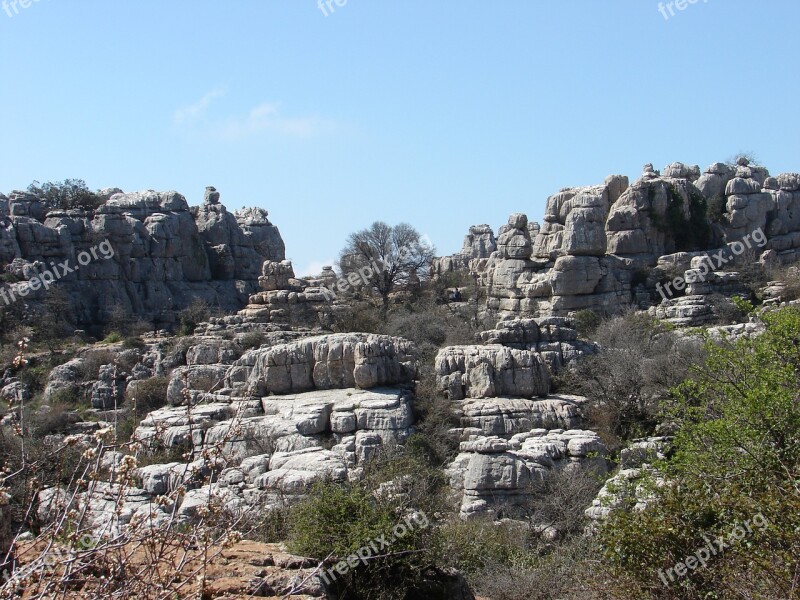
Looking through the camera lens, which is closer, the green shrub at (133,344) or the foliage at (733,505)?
the foliage at (733,505)

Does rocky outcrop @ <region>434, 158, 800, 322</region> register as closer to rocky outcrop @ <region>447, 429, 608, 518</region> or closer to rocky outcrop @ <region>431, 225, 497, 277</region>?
rocky outcrop @ <region>431, 225, 497, 277</region>

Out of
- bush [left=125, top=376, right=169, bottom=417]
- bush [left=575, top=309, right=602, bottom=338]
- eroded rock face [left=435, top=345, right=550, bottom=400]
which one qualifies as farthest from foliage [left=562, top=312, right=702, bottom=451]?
bush [left=125, top=376, right=169, bottom=417]

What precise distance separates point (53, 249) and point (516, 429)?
869 inches

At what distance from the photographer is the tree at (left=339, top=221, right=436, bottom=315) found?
3856cm

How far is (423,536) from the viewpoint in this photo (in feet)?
37.3

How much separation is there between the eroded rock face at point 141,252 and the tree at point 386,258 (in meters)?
4.49

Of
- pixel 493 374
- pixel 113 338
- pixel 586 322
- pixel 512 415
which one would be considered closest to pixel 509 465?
pixel 512 415

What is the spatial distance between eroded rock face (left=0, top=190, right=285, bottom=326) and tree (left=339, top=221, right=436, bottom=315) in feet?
14.7

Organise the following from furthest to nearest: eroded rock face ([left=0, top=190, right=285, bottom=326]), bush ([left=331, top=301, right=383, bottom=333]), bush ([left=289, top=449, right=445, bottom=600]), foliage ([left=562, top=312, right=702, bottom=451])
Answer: eroded rock face ([left=0, top=190, right=285, bottom=326])
bush ([left=331, top=301, right=383, bottom=333])
foliage ([left=562, top=312, right=702, bottom=451])
bush ([left=289, top=449, right=445, bottom=600])

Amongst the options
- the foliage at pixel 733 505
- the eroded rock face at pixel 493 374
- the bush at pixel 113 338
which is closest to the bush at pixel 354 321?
the bush at pixel 113 338

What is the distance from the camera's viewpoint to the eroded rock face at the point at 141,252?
3544cm

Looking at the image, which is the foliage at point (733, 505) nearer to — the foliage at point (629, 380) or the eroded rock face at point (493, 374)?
the foliage at point (629, 380)

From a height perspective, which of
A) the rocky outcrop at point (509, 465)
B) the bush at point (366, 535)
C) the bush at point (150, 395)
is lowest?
the rocky outcrop at point (509, 465)

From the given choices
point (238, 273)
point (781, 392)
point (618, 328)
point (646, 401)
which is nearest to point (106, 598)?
point (781, 392)
